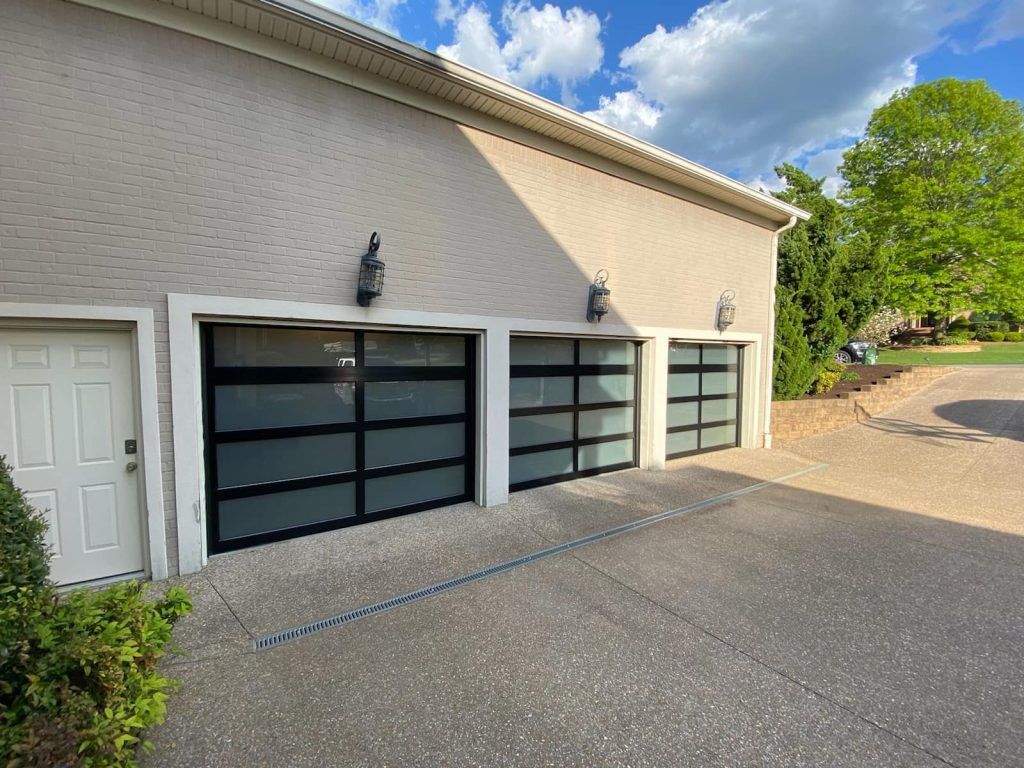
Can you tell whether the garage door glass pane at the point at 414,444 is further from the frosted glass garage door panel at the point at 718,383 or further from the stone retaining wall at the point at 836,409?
the stone retaining wall at the point at 836,409

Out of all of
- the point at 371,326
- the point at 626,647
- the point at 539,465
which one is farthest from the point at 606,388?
the point at 626,647

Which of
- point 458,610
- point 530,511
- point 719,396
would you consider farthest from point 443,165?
point 719,396

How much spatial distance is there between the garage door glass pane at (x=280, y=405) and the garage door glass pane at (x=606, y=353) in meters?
3.18

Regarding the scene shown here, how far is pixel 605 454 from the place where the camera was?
21.6ft

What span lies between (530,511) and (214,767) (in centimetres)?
346

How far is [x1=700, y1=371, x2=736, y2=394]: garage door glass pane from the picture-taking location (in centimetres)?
773

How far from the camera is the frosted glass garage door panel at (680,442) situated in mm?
7344

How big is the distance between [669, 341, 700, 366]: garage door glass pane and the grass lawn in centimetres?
1147

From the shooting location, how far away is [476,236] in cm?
490

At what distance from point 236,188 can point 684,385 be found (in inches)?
257

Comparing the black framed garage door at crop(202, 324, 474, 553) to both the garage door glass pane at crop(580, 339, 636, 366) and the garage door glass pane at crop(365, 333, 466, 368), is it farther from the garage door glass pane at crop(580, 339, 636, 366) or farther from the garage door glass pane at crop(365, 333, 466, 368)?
the garage door glass pane at crop(580, 339, 636, 366)

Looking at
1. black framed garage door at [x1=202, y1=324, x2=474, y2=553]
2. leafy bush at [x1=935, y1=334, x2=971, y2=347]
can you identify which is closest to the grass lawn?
leafy bush at [x1=935, y1=334, x2=971, y2=347]

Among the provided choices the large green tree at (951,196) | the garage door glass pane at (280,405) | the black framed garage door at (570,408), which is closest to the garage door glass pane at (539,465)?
the black framed garage door at (570,408)

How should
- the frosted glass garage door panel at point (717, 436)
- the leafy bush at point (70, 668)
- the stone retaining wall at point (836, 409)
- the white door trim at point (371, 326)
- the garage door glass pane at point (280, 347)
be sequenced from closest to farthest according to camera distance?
the leafy bush at point (70, 668) < the white door trim at point (371, 326) < the garage door glass pane at point (280, 347) < the frosted glass garage door panel at point (717, 436) < the stone retaining wall at point (836, 409)
